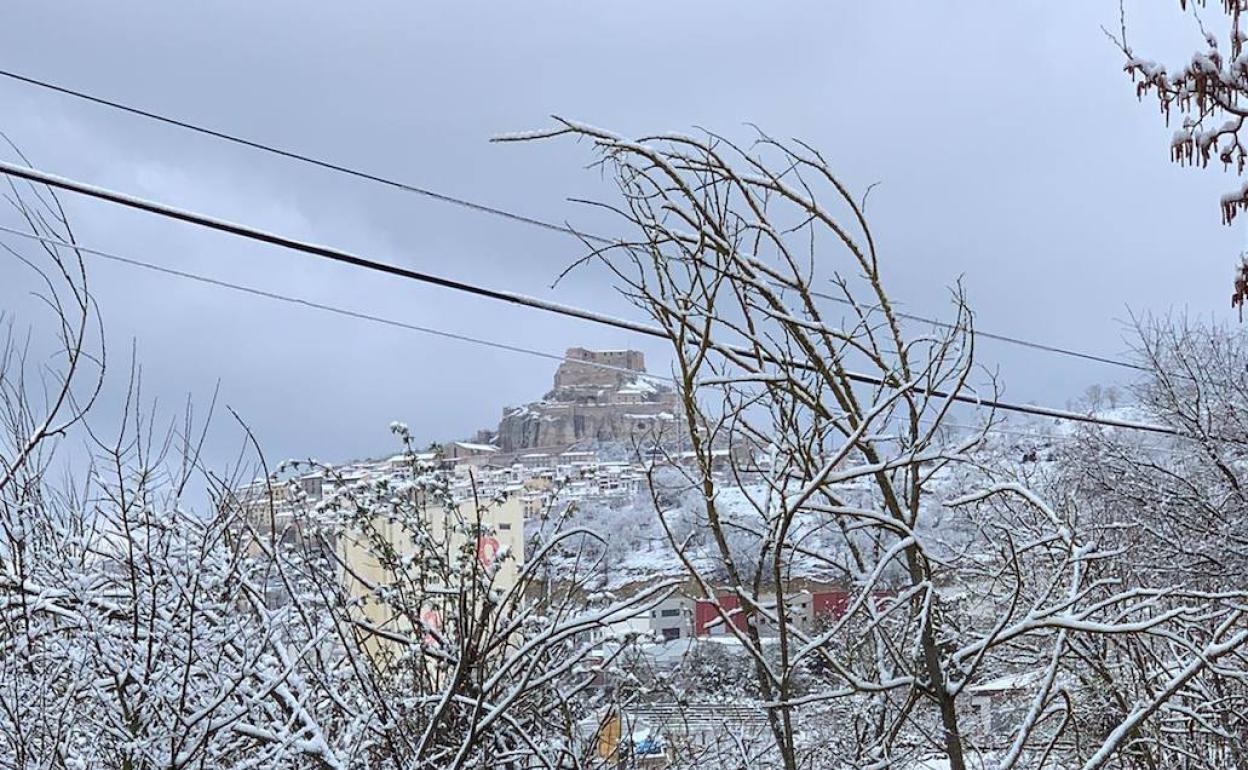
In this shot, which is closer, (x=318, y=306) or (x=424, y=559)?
(x=424, y=559)

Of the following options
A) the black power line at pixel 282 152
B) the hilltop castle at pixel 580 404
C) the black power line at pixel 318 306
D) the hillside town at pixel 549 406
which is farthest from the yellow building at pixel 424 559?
the black power line at pixel 282 152

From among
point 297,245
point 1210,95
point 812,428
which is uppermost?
point 1210,95

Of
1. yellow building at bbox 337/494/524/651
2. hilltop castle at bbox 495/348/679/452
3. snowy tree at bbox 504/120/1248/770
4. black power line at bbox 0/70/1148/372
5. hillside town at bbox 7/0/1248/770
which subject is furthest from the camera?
black power line at bbox 0/70/1148/372

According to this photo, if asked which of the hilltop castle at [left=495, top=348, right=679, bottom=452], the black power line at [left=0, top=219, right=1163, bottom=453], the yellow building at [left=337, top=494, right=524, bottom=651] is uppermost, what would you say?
the black power line at [left=0, top=219, right=1163, bottom=453]

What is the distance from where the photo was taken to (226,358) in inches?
201

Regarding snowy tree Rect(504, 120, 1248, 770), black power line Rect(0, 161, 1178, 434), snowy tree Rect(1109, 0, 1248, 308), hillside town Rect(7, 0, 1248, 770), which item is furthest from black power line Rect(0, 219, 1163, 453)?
snowy tree Rect(1109, 0, 1248, 308)

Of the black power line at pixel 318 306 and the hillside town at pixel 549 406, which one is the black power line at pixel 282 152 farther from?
the black power line at pixel 318 306

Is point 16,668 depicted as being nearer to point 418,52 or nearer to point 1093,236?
point 418,52

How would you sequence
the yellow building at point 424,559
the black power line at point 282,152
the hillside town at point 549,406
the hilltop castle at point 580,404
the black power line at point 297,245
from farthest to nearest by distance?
the black power line at point 282,152
the hilltop castle at point 580,404
the black power line at point 297,245
the yellow building at point 424,559
the hillside town at point 549,406

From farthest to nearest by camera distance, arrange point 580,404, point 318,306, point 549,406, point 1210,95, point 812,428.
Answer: point 549,406 → point 580,404 → point 318,306 → point 1210,95 → point 812,428

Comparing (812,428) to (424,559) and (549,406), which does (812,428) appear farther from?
(549,406)

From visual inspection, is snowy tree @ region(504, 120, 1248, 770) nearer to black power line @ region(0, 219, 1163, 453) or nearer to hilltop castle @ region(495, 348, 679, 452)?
black power line @ region(0, 219, 1163, 453)

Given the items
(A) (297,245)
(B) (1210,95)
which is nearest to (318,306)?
(A) (297,245)

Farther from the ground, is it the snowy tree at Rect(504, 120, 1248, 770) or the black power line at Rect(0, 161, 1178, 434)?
the black power line at Rect(0, 161, 1178, 434)
